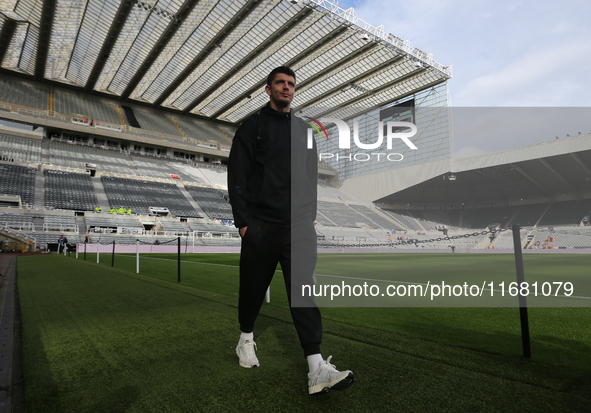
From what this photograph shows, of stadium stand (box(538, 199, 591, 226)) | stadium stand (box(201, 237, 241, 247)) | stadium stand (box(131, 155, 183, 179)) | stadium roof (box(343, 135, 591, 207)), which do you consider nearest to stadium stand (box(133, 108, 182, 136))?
stadium stand (box(131, 155, 183, 179))

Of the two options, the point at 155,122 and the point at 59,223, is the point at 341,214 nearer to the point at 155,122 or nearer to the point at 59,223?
the point at 155,122

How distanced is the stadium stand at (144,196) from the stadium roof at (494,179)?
2620cm

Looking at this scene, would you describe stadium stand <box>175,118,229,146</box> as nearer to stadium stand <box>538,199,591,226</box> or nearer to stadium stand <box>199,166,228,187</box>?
stadium stand <box>199,166,228,187</box>

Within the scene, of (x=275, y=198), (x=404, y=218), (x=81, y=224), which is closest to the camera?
(x=275, y=198)

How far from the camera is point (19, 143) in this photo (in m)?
36.9

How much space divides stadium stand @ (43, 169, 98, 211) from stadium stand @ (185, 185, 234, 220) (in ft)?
33.2

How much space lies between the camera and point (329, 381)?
1841mm

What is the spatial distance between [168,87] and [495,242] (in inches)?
1591

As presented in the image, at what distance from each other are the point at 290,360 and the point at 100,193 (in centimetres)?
3618

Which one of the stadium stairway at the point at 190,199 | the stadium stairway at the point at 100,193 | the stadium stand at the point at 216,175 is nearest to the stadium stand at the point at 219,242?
the stadium stairway at the point at 190,199

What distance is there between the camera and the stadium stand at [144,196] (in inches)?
1297

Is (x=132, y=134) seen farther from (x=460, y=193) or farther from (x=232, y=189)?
(x=232, y=189)

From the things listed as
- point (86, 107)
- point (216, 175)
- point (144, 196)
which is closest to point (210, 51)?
point (144, 196)

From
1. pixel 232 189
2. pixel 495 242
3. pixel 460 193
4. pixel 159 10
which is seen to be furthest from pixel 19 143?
pixel 460 193
